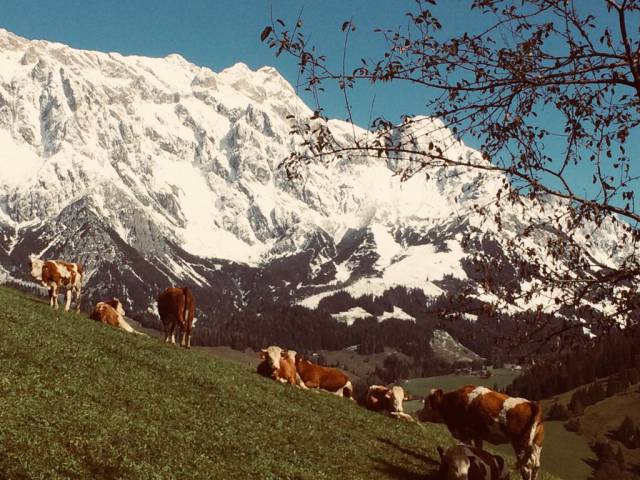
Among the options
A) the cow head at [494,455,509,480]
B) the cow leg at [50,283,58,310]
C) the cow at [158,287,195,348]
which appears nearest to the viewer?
the cow head at [494,455,509,480]

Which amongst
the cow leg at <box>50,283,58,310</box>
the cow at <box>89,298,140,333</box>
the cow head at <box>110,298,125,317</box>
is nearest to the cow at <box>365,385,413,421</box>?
the cow at <box>89,298,140,333</box>

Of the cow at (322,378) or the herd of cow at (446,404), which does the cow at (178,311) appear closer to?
the herd of cow at (446,404)

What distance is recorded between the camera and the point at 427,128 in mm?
Result: 13930

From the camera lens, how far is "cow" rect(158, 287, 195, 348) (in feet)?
118

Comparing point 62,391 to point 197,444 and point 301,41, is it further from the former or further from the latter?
point 301,41

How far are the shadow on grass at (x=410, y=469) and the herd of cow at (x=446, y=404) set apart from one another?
1.19 m

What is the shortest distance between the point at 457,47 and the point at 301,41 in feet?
11.2

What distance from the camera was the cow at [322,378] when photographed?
115 feet

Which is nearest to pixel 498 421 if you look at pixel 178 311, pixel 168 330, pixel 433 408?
pixel 433 408

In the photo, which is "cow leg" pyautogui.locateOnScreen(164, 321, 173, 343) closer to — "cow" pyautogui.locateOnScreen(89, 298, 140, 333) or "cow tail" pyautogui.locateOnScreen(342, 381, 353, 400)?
"cow" pyautogui.locateOnScreen(89, 298, 140, 333)

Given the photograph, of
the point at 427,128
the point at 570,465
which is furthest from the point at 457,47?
the point at 570,465

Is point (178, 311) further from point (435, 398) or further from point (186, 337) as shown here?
point (435, 398)

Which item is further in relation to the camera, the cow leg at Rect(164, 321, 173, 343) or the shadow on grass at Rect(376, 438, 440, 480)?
the cow leg at Rect(164, 321, 173, 343)

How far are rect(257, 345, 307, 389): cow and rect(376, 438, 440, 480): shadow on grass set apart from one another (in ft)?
35.5
